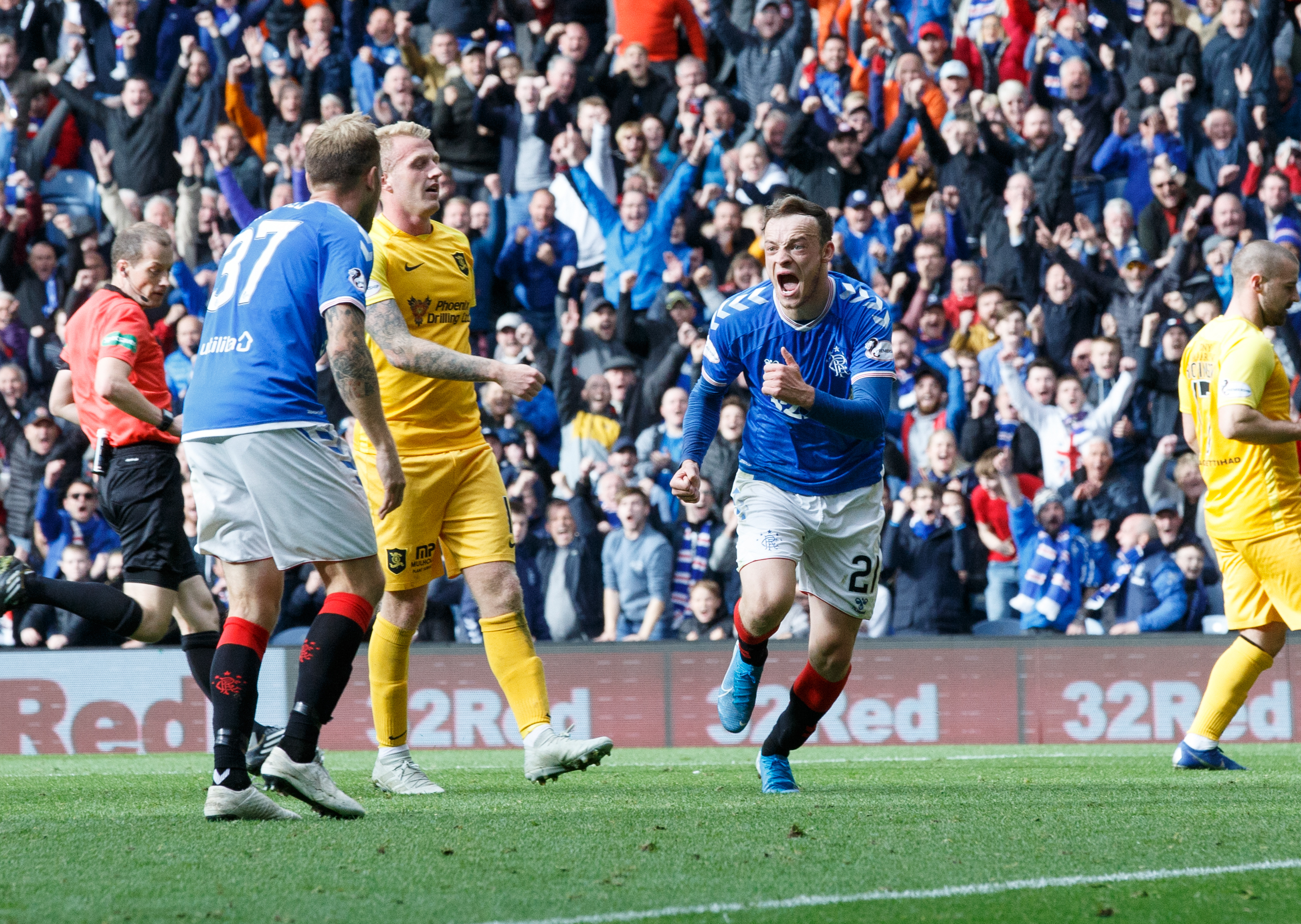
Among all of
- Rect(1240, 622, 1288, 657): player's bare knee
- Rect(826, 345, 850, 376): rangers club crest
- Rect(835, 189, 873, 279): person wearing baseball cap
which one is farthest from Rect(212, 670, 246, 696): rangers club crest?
Rect(835, 189, 873, 279): person wearing baseball cap

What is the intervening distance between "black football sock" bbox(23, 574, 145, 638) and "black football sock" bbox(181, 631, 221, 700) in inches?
11.6

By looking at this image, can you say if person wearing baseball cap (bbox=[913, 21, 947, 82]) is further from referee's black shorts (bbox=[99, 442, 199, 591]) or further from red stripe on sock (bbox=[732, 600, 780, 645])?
red stripe on sock (bbox=[732, 600, 780, 645])

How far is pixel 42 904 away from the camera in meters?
3.40

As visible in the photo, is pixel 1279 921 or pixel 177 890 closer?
pixel 1279 921

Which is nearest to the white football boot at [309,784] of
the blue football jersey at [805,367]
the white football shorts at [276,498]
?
the white football shorts at [276,498]

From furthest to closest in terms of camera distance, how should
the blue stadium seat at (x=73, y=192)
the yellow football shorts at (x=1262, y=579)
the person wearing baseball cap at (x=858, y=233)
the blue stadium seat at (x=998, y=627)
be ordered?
the blue stadium seat at (x=73, y=192), the person wearing baseball cap at (x=858, y=233), the blue stadium seat at (x=998, y=627), the yellow football shorts at (x=1262, y=579)

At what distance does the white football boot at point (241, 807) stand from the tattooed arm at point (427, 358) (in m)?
1.47

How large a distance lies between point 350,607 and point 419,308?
1.55m

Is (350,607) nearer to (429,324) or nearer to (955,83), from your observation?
(429,324)

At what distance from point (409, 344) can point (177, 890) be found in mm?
2199

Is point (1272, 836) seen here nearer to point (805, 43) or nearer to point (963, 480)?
point (963, 480)

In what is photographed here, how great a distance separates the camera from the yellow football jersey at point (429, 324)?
6.05 meters

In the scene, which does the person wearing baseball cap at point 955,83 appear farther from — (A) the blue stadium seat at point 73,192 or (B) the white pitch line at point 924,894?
(B) the white pitch line at point 924,894

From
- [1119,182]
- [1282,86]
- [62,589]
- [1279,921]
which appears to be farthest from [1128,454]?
[1279,921]
